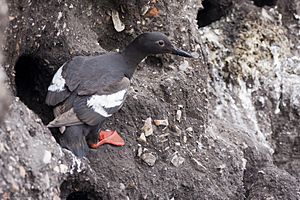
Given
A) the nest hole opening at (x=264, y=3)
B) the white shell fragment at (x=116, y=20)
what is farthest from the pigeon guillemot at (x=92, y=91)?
the nest hole opening at (x=264, y=3)

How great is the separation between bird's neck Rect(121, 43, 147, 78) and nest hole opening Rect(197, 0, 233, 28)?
5.60 ft

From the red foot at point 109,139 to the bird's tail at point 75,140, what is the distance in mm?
339

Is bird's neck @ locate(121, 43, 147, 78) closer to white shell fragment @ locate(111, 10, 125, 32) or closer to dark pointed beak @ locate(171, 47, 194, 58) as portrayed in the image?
dark pointed beak @ locate(171, 47, 194, 58)

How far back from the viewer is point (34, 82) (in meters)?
5.22

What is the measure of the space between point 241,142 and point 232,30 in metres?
1.13

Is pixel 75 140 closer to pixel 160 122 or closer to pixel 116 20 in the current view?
pixel 160 122

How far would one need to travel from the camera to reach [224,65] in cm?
642

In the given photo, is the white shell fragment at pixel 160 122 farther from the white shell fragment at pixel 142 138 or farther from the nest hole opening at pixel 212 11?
the nest hole opening at pixel 212 11

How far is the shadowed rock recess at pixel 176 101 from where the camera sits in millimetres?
4391

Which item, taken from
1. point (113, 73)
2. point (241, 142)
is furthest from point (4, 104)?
point (241, 142)

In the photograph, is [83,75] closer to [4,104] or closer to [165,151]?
[165,151]

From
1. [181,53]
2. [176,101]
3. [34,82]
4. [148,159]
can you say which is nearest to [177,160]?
[148,159]

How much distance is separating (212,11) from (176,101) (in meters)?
1.61

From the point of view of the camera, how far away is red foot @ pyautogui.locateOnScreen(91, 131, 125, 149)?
4.96 metres
